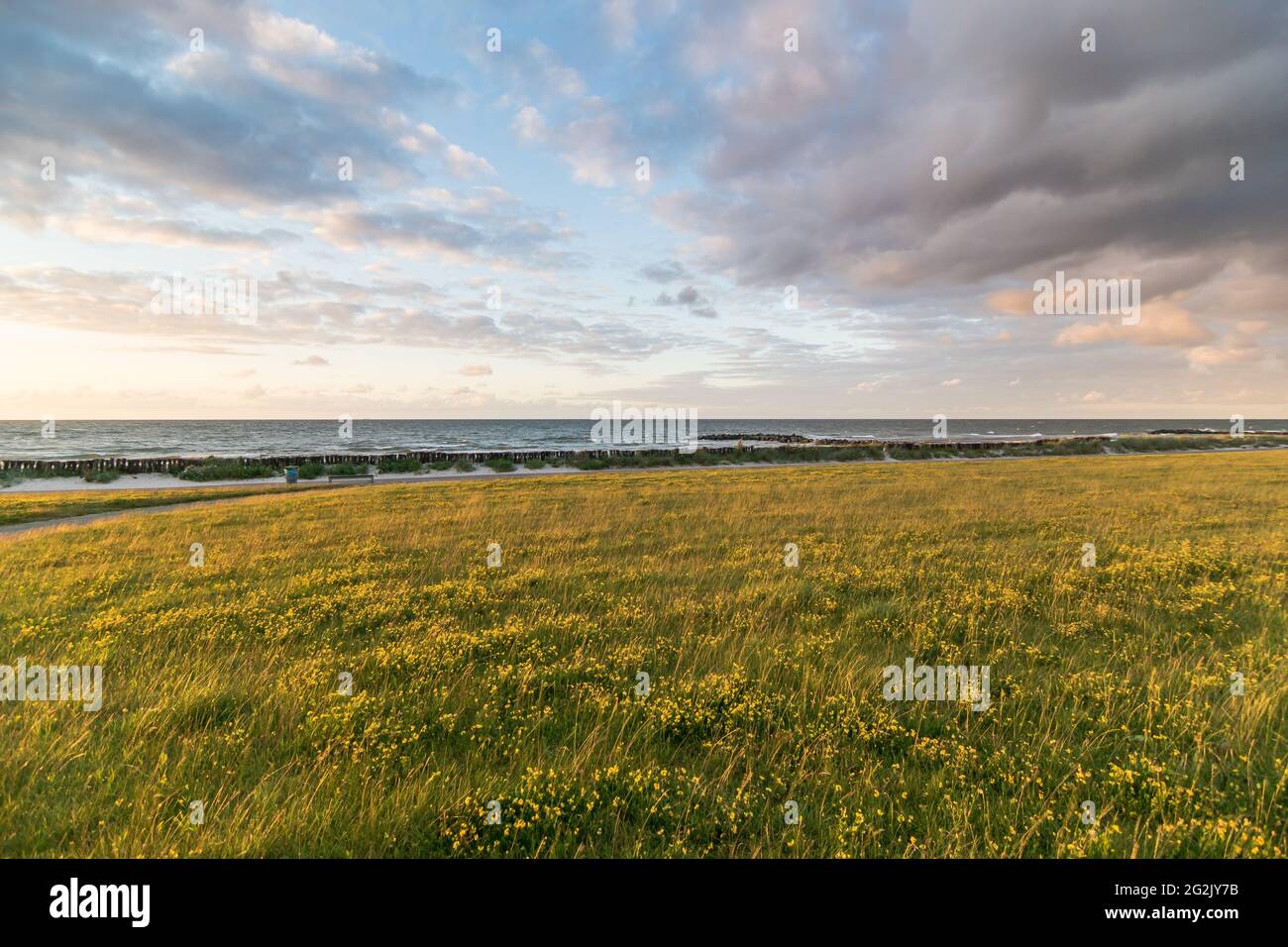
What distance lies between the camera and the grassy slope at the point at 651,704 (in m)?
3.32

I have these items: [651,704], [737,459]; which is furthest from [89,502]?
[737,459]

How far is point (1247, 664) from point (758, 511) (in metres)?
12.7

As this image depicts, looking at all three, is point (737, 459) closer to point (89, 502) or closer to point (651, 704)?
point (89, 502)

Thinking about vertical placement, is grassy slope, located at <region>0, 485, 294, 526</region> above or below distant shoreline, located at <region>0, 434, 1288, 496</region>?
below

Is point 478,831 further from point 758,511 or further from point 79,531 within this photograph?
point 79,531

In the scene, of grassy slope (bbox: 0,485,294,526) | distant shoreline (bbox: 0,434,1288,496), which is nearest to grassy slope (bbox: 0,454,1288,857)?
grassy slope (bbox: 0,485,294,526)

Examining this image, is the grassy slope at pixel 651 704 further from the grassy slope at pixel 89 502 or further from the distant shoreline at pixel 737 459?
the distant shoreline at pixel 737 459

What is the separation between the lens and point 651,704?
4.89 m

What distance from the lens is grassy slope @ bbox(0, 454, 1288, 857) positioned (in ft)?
10.9

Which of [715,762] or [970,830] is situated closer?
[970,830]

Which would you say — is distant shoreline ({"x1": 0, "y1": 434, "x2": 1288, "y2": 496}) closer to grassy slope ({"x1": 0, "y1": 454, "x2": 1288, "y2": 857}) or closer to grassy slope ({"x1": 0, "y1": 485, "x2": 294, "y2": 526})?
grassy slope ({"x1": 0, "y1": 485, "x2": 294, "y2": 526})

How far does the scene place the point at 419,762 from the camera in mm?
4047
